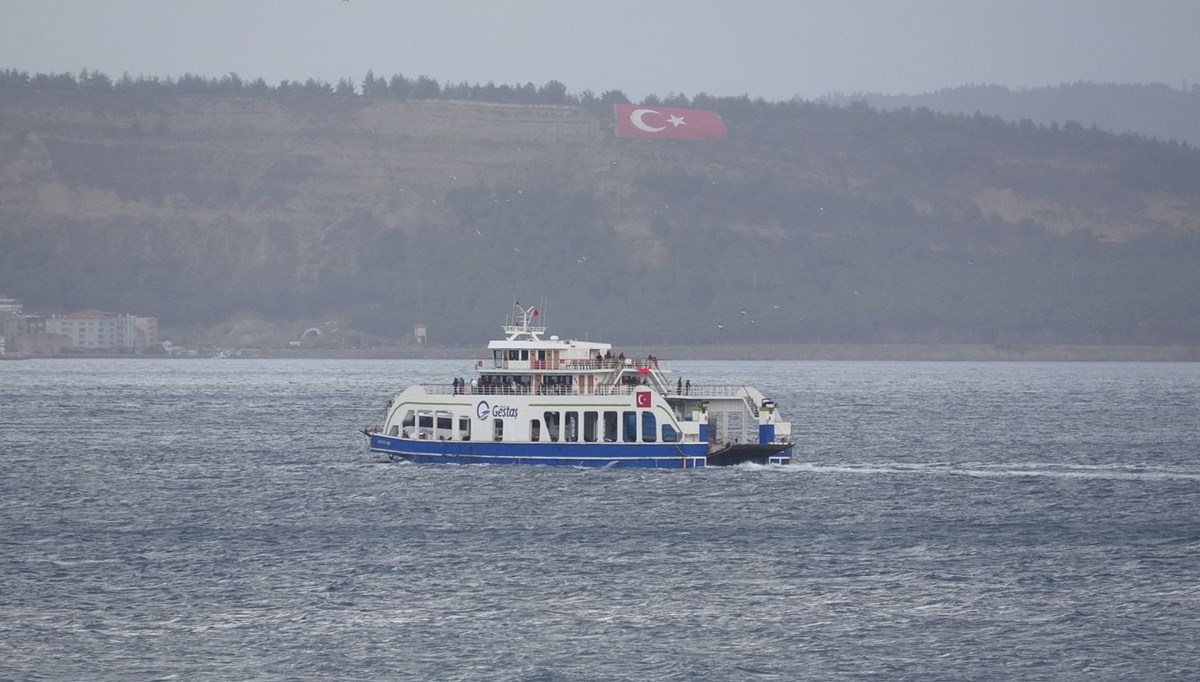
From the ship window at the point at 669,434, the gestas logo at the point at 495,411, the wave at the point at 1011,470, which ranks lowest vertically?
the wave at the point at 1011,470

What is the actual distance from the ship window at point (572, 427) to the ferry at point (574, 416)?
5 cm

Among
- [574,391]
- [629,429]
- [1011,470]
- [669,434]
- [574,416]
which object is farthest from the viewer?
[1011,470]

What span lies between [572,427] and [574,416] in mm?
549

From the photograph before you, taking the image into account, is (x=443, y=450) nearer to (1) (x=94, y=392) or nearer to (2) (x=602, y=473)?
(2) (x=602, y=473)

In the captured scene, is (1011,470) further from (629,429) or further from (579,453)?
(579,453)

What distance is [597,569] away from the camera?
198 feet

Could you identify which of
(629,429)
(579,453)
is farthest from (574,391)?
(629,429)

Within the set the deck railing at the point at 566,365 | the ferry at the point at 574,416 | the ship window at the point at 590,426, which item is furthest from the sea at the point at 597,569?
the deck railing at the point at 566,365

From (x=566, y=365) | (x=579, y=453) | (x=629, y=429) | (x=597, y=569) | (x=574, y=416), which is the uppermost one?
(x=566, y=365)

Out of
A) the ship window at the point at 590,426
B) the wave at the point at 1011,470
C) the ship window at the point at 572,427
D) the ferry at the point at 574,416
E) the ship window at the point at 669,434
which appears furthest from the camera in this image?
the wave at the point at 1011,470

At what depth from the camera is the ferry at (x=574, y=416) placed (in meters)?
85.0

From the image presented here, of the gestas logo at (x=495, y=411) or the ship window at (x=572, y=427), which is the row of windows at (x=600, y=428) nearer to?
the ship window at (x=572, y=427)

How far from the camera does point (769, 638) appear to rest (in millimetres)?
50500

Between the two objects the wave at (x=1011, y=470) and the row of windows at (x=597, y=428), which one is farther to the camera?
the wave at (x=1011, y=470)
